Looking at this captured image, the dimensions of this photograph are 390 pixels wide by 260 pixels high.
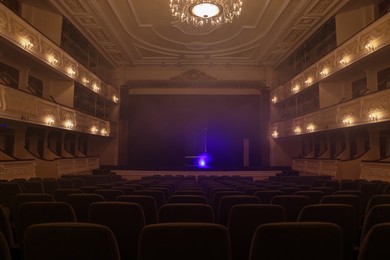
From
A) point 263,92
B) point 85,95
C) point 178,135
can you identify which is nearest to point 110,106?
point 85,95

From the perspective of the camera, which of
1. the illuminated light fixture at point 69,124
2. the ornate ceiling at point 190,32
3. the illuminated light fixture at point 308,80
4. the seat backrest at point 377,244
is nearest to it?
the seat backrest at point 377,244

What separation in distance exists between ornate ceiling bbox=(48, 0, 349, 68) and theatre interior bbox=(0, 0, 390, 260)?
0.09 metres

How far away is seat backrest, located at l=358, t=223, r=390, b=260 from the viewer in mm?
1560

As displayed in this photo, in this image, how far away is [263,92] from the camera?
19047mm

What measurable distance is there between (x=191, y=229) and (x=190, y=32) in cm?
1417

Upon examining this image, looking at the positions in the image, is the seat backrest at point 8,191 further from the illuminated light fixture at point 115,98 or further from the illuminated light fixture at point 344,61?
the illuminated light fixture at point 115,98

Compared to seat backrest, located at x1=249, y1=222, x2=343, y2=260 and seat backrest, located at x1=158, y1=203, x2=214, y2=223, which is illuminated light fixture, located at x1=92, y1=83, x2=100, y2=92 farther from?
seat backrest, located at x1=249, y1=222, x2=343, y2=260

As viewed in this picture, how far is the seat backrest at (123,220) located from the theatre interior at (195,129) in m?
0.01

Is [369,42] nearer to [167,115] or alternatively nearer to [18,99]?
[18,99]

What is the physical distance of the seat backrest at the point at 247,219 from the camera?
2564 millimetres

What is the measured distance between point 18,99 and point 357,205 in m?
9.36

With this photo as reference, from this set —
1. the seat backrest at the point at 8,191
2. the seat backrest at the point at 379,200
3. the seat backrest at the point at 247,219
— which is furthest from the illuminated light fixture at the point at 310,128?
the seat backrest at the point at 8,191

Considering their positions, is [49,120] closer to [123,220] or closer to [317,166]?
[123,220]

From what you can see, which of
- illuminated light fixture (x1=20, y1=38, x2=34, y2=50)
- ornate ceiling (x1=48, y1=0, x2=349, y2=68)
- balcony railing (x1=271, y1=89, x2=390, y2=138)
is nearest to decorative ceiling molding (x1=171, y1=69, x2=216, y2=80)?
ornate ceiling (x1=48, y1=0, x2=349, y2=68)
